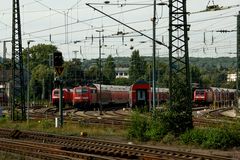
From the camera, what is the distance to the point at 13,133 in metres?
29.1

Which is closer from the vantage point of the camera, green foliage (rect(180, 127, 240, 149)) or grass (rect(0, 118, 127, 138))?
green foliage (rect(180, 127, 240, 149))

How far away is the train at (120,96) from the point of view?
2327 inches

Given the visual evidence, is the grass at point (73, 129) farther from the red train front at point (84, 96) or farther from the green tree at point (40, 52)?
the green tree at point (40, 52)

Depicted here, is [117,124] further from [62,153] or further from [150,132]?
[62,153]

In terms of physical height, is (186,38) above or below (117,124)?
above

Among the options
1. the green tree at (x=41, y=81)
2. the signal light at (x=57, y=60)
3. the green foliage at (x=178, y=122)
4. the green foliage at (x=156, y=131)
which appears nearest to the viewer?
the green foliage at (x=178, y=122)

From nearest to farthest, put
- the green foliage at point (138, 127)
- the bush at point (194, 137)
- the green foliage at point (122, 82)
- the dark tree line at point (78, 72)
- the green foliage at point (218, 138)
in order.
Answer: the green foliage at point (218, 138), the bush at point (194, 137), the green foliage at point (138, 127), the dark tree line at point (78, 72), the green foliage at point (122, 82)

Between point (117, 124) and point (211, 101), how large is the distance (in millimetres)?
46440

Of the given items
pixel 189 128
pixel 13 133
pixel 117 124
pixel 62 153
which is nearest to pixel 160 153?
pixel 62 153

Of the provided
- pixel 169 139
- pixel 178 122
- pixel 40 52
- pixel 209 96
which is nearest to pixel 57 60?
pixel 178 122

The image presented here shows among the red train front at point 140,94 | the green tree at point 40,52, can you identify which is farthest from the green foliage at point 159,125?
the green tree at point 40,52

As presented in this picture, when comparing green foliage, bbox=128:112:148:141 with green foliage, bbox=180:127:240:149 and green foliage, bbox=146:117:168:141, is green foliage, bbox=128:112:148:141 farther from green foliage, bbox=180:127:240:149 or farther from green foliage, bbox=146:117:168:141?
green foliage, bbox=180:127:240:149

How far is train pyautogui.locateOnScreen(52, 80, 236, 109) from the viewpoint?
59094mm

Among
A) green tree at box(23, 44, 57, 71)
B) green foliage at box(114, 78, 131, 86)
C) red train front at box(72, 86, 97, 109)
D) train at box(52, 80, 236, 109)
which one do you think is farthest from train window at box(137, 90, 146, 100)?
green foliage at box(114, 78, 131, 86)
